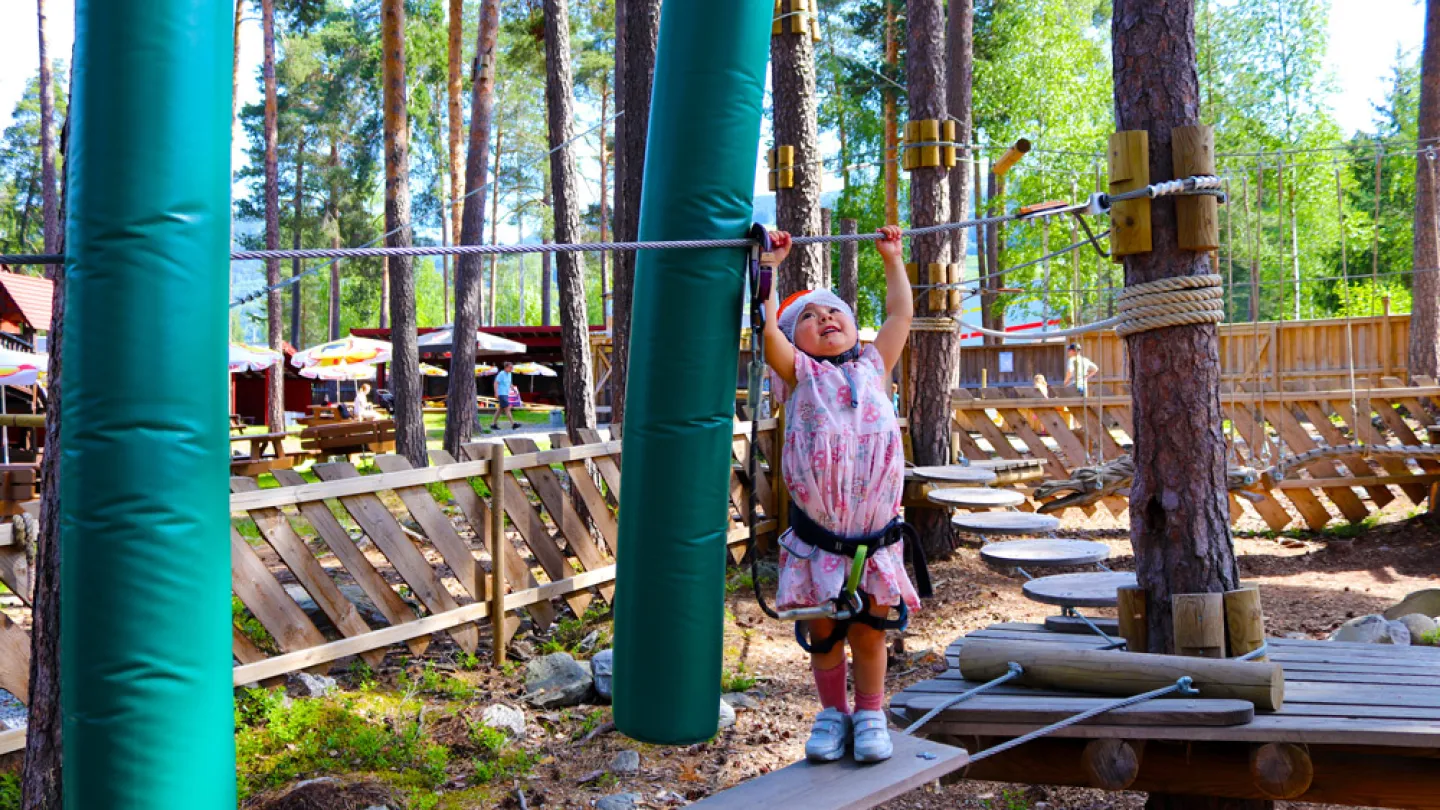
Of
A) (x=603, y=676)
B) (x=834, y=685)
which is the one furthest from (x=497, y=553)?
(x=834, y=685)

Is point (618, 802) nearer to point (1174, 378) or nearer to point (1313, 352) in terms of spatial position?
point (1174, 378)

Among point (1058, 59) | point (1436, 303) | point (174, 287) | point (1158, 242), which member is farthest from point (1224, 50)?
point (174, 287)

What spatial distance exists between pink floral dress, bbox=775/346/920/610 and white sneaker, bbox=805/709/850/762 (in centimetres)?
31

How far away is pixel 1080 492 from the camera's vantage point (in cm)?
829

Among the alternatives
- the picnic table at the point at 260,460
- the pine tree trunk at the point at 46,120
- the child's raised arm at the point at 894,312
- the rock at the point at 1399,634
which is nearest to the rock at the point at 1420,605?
the rock at the point at 1399,634

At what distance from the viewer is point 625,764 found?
458 centimetres

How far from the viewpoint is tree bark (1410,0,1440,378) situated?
13156 mm

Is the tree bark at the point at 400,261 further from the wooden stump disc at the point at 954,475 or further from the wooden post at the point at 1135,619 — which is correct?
the wooden post at the point at 1135,619

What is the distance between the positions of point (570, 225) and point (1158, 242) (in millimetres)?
9016

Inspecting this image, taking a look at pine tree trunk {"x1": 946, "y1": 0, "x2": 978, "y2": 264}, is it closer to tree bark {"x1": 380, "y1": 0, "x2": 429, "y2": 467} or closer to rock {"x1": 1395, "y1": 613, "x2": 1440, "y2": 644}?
tree bark {"x1": 380, "y1": 0, "x2": 429, "y2": 467}

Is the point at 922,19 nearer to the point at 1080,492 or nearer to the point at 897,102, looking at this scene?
the point at 1080,492

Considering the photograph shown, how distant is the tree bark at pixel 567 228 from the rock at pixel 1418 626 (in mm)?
6481

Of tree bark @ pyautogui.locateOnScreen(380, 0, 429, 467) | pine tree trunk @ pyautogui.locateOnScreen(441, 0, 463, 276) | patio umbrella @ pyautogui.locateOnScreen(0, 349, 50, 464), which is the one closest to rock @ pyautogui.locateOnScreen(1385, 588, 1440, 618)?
tree bark @ pyautogui.locateOnScreen(380, 0, 429, 467)

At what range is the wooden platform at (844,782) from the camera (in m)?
2.55
